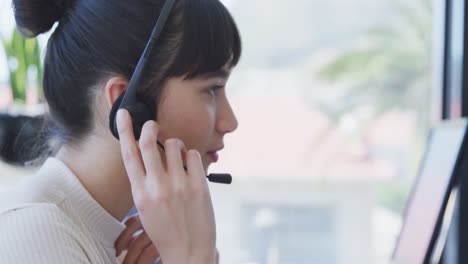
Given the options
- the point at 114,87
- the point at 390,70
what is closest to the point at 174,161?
the point at 114,87

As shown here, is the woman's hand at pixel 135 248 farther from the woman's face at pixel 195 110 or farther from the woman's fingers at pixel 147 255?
the woman's face at pixel 195 110

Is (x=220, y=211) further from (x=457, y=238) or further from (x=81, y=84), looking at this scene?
(x=81, y=84)

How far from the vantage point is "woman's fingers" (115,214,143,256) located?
39.8 inches

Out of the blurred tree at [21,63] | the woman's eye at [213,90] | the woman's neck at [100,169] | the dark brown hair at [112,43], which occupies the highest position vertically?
the dark brown hair at [112,43]

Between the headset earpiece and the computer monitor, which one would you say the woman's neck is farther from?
→ the computer monitor

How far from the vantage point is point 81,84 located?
0.93 meters

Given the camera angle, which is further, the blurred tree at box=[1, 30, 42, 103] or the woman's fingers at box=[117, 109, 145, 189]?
the blurred tree at box=[1, 30, 42, 103]

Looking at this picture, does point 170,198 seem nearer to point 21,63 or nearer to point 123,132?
point 123,132

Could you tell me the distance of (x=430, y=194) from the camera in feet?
3.53

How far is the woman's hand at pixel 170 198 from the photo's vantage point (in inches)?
31.1

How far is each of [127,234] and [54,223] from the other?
0.25 m

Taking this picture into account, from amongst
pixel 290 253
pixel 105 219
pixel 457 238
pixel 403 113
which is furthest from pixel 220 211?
pixel 105 219

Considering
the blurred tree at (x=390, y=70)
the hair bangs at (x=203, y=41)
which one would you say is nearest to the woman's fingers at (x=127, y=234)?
the hair bangs at (x=203, y=41)

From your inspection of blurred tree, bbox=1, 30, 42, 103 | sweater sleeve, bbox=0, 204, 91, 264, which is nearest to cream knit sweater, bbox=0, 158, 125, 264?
sweater sleeve, bbox=0, 204, 91, 264
